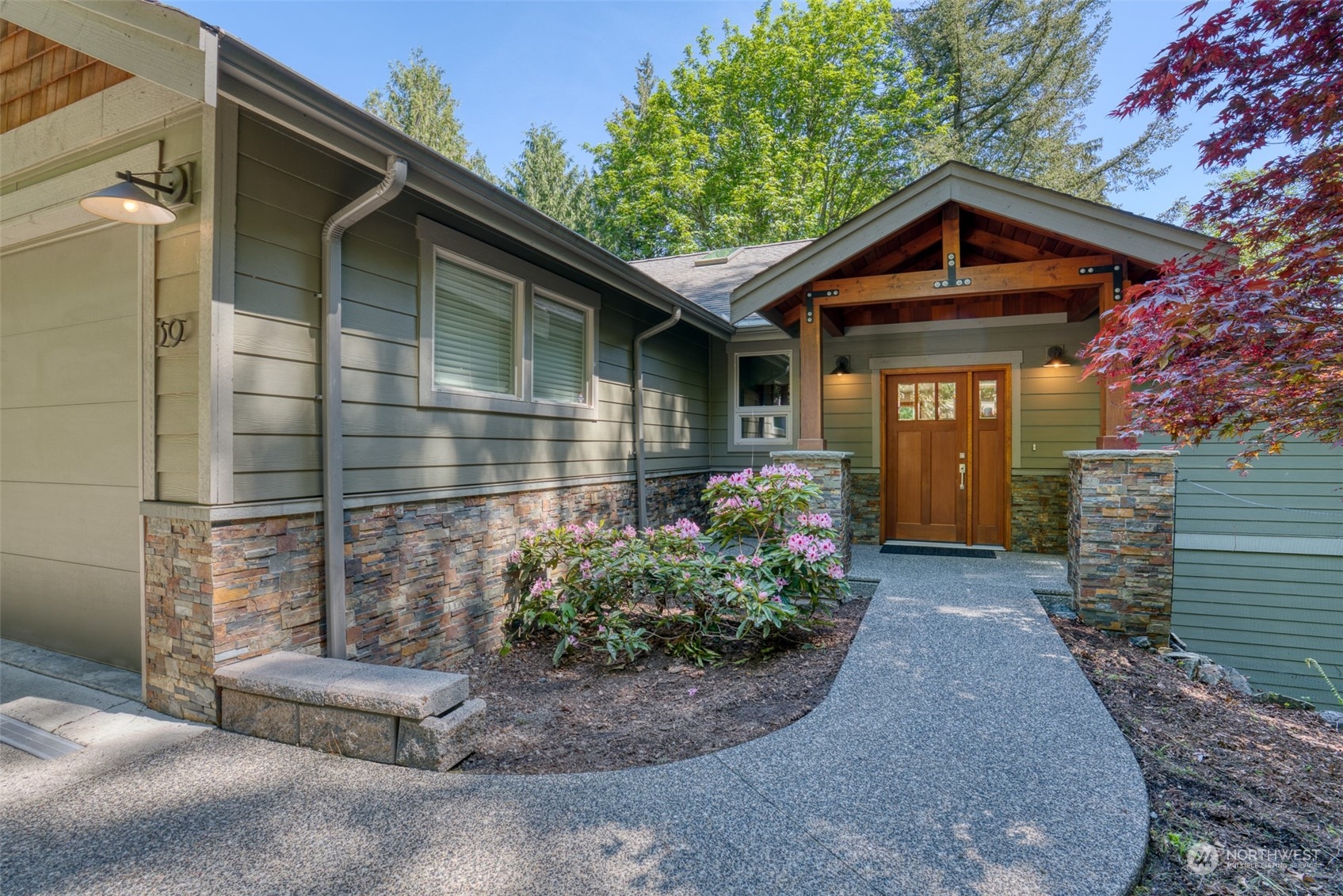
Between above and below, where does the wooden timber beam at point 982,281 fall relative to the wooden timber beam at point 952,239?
below

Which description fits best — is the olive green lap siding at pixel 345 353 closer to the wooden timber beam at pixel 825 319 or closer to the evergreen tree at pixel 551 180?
the wooden timber beam at pixel 825 319

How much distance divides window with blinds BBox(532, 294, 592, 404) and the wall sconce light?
228 centimetres

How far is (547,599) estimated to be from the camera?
172 inches

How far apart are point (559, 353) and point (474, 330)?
1.03 meters

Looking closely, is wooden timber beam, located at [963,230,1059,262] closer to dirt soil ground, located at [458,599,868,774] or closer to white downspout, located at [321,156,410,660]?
dirt soil ground, located at [458,599,868,774]

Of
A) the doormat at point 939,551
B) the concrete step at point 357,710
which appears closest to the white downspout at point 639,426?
the doormat at point 939,551

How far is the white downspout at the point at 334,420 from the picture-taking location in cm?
310

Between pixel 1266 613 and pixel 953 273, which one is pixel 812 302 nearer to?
pixel 953 273

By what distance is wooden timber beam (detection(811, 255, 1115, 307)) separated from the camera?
4.84 metres

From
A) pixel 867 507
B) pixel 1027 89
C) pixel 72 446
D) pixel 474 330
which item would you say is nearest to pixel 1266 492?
pixel 867 507

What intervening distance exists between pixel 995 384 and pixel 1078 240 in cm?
237

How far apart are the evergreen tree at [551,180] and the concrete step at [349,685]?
2111 cm

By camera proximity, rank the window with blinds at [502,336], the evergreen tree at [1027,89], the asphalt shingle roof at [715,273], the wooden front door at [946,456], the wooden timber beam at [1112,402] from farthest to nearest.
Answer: the evergreen tree at [1027,89] < the asphalt shingle roof at [715,273] < the wooden front door at [946,456] < the wooden timber beam at [1112,402] < the window with blinds at [502,336]

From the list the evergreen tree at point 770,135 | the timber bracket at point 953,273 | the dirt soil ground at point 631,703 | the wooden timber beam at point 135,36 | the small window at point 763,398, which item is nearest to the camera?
the wooden timber beam at point 135,36
